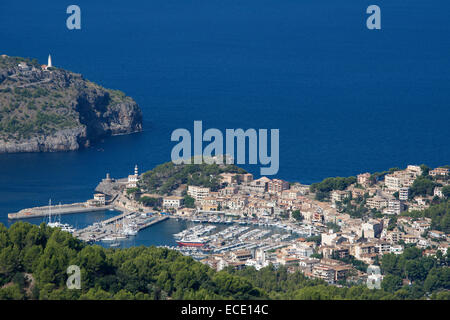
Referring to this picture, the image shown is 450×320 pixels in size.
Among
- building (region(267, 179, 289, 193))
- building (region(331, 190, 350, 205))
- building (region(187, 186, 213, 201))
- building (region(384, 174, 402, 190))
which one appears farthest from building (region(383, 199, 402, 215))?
building (region(187, 186, 213, 201))

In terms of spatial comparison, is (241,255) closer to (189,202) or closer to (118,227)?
(118,227)

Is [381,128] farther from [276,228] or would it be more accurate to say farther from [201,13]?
[201,13]

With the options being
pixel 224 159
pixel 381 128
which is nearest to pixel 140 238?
pixel 224 159

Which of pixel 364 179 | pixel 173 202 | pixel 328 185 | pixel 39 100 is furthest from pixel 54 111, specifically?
pixel 364 179

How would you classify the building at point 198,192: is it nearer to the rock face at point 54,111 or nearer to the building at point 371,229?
the building at point 371,229

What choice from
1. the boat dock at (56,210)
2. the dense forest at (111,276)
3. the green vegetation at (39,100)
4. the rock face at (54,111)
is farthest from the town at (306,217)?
the green vegetation at (39,100)
